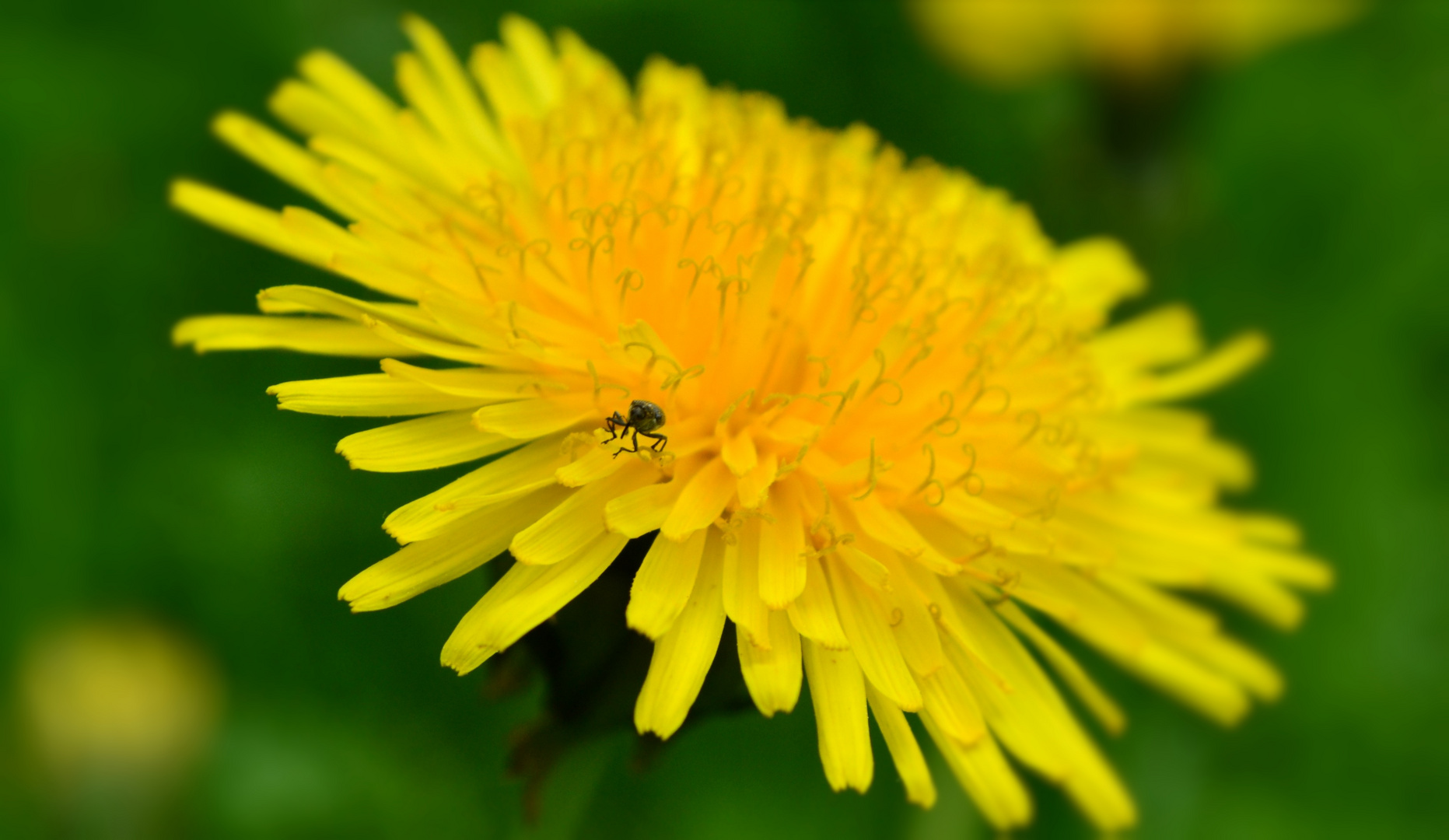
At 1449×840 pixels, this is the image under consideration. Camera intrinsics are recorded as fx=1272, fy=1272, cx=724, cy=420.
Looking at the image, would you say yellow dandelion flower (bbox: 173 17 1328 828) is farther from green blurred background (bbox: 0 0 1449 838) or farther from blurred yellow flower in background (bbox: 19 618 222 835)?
blurred yellow flower in background (bbox: 19 618 222 835)

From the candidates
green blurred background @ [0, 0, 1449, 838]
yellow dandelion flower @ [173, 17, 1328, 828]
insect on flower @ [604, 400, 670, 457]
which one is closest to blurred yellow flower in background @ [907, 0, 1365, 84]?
green blurred background @ [0, 0, 1449, 838]

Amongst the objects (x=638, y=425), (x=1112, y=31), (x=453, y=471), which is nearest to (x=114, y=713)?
(x=453, y=471)

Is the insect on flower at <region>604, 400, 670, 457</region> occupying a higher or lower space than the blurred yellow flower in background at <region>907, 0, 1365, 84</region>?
lower

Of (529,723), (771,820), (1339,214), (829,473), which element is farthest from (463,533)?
(1339,214)

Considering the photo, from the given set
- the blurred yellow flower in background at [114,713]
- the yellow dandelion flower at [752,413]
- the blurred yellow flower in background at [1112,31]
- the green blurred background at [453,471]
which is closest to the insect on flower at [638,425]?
the yellow dandelion flower at [752,413]

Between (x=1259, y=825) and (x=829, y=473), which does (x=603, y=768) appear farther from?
(x=1259, y=825)

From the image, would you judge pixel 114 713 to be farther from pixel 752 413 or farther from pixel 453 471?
pixel 752 413
